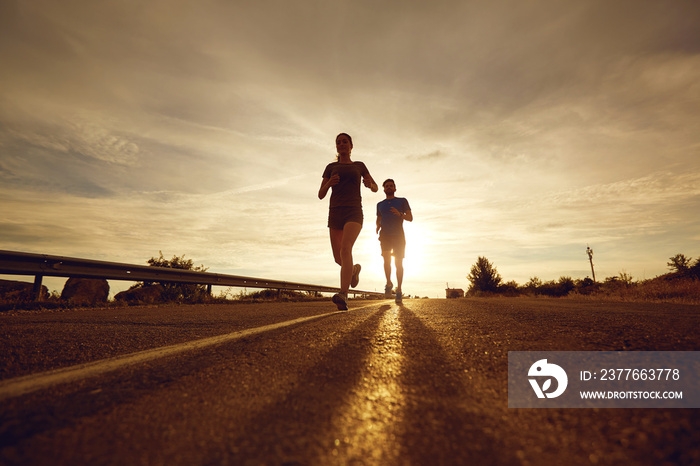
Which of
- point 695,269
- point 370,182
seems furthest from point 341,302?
point 695,269

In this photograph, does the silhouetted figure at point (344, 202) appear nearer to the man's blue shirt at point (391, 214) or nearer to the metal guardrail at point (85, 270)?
the man's blue shirt at point (391, 214)

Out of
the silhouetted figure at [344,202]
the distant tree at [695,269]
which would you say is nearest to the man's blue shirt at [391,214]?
the silhouetted figure at [344,202]

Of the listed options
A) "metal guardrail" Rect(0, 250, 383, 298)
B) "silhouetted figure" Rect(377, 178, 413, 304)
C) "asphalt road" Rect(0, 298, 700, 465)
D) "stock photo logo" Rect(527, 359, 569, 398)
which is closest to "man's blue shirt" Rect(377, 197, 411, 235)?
"silhouetted figure" Rect(377, 178, 413, 304)

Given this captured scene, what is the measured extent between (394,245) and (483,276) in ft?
195

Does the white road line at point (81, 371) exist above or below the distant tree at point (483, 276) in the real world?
below

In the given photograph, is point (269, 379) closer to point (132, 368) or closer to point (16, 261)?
point (132, 368)

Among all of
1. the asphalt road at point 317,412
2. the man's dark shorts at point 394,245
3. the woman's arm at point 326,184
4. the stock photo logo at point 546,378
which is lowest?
the asphalt road at point 317,412

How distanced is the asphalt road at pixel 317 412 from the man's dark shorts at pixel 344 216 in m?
3.67

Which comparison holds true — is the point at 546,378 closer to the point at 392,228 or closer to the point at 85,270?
the point at 392,228

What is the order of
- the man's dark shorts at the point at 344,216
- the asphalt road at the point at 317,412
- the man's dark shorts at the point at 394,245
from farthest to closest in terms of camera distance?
1. the man's dark shorts at the point at 394,245
2. the man's dark shorts at the point at 344,216
3. the asphalt road at the point at 317,412

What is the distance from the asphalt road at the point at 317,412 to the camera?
0.90 m

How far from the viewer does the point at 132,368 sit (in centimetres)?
169

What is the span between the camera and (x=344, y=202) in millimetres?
5758

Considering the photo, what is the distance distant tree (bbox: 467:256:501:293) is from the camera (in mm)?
61750
